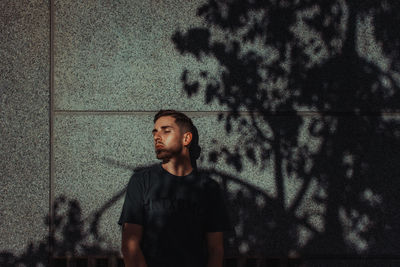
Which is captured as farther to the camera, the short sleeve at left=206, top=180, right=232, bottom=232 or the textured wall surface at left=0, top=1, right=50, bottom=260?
the textured wall surface at left=0, top=1, right=50, bottom=260

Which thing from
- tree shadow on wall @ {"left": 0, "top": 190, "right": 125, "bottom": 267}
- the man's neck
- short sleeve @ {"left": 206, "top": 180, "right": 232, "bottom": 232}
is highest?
the man's neck

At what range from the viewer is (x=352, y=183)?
12.0ft

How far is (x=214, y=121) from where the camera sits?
143 inches

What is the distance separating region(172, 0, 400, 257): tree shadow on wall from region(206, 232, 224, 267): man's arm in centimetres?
70

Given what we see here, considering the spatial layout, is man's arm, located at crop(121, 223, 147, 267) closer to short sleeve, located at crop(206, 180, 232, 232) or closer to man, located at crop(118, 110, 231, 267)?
man, located at crop(118, 110, 231, 267)

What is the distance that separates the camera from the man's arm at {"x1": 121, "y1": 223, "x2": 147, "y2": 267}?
2.80 meters

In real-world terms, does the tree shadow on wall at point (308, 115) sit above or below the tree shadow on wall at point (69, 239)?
above

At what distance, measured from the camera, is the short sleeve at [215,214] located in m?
2.96

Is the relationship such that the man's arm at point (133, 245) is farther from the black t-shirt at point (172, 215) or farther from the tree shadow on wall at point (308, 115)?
the tree shadow on wall at point (308, 115)

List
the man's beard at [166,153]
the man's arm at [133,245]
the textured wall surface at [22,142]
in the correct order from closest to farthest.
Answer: the man's arm at [133,245]
the man's beard at [166,153]
the textured wall surface at [22,142]

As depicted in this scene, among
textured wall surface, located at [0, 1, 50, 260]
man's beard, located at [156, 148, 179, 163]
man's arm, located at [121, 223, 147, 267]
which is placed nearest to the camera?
man's arm, located at [121, 223, 147, 267]

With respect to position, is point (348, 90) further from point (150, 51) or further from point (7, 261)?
point (7, 261)

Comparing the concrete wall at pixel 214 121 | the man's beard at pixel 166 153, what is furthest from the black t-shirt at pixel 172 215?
the concrete wall at pixel 214 121

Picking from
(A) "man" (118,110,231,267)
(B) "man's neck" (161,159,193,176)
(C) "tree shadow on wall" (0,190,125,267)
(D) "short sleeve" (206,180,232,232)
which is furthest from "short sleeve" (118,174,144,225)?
(C) "tree shadow on wall" (0,190,125,267)
